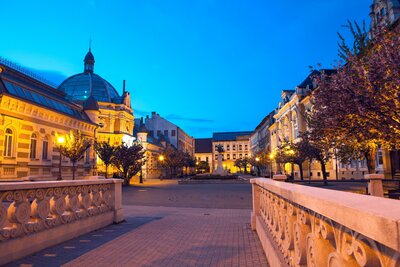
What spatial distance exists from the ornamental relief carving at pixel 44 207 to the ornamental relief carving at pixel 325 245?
4.28 metres

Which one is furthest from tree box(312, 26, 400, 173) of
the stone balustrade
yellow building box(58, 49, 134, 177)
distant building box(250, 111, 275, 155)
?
distant building box(250, 111, 275, 155)

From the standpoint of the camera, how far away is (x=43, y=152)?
2844 cm

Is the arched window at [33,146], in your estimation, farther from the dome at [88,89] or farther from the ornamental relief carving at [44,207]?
the dome at [88,89]

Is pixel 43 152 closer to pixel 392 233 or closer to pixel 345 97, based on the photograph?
pixel 345 97

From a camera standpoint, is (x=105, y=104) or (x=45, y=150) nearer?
(x=45, y=150)

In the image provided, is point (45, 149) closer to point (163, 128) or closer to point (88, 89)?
point (88, 89)

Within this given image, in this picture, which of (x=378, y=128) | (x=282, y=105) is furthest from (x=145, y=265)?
(x=282, y=105)

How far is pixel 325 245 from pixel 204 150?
132 meters

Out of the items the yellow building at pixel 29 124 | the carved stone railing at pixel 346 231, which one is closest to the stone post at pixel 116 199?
the carved stone railing at pixel 346 231

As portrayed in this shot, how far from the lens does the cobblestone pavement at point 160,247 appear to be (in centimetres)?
532

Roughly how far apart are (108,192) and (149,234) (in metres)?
2.04

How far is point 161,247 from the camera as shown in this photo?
6.46 metres

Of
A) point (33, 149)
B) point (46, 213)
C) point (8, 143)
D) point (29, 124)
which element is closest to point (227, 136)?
point (33, 149)

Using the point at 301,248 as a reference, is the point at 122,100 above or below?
above
